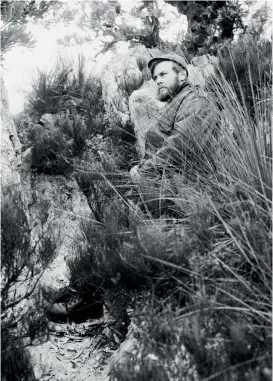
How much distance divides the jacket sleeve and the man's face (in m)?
0.28

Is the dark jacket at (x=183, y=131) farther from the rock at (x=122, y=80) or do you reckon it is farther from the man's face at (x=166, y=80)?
the rock at (x=122, y=80)

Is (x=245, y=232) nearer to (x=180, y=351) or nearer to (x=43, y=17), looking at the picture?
(x=180, y=351)

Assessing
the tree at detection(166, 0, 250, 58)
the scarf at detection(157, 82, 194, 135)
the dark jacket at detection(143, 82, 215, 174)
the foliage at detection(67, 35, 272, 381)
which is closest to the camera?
the foliage at detection(67, 35, 272, 381)

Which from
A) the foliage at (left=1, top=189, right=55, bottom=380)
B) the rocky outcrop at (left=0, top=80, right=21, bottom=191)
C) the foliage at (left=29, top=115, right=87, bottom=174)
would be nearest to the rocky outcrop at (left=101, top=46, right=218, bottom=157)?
the foliage at (left=29, top=115, right=87, bottom=174)

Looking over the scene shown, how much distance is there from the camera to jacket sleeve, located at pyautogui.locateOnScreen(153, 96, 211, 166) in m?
3.38

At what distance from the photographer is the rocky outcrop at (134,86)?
5.04 meters

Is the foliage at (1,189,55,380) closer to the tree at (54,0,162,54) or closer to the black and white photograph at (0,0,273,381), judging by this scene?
the black and white photograph at (0,0,273,381)

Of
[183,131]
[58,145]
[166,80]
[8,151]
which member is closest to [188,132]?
[183,131]

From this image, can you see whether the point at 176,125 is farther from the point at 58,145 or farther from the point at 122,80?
the point at 122,80

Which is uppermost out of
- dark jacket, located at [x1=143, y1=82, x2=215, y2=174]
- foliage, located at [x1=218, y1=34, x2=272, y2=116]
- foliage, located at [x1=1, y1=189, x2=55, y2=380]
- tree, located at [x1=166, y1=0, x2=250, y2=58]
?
tree, located at [x1=166, y1=0, x2=250, y2=58]

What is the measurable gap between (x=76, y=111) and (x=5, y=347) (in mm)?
3657

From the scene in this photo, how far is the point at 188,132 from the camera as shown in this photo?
3508 mm

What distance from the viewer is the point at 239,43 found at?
5.85 metres

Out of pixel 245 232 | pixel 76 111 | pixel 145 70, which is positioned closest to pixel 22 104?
pixel 76 111
